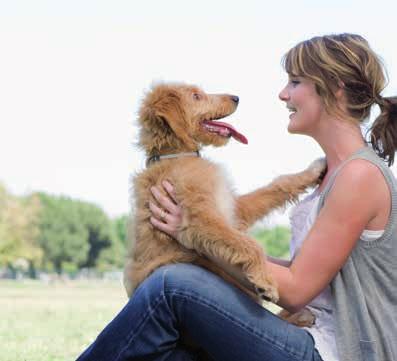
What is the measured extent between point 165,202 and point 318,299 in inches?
38.7

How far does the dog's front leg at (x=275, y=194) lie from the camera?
436cm

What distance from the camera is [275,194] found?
4.50m

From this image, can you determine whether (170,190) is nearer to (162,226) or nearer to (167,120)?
(162,226)

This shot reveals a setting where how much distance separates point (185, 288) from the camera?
320 cm

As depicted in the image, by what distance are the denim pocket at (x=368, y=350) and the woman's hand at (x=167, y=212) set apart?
1.11 m

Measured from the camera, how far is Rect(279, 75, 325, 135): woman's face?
12.2 ft

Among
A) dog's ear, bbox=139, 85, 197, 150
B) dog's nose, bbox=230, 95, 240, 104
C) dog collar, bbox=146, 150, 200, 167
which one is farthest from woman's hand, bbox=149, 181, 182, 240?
dog's nose, bbox=230, 95, 240, 104

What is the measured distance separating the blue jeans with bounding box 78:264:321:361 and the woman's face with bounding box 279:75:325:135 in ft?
3.44

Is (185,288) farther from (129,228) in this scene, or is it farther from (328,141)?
(328,141)

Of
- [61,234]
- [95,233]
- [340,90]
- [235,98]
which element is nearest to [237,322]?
[340,90]

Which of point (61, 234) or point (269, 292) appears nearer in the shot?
point (269, 292)

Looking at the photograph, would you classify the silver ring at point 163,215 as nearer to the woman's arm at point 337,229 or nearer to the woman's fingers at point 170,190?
the woman's fingers at point 170,190

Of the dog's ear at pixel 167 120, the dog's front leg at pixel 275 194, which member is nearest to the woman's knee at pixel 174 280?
the dog's front leg at pixel 275 194

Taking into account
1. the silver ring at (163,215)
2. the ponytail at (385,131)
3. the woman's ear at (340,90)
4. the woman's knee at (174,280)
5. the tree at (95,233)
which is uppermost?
the woman's ear at (340,90)
